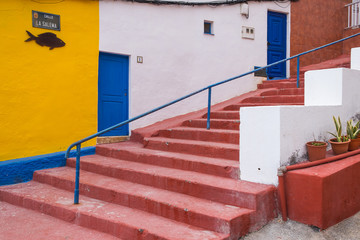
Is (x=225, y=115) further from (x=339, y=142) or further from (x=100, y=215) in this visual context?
(x=100, y=215)

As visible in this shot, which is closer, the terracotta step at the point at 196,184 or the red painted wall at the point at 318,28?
the terracotta step at the point at 196,184

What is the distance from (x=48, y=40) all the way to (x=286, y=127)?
418 centimetres

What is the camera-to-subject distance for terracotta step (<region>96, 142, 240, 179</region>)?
4.03 m

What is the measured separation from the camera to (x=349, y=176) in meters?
3.64

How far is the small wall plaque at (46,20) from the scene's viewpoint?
17.9 ft

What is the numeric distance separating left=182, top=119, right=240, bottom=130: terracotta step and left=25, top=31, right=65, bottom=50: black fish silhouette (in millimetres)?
2665

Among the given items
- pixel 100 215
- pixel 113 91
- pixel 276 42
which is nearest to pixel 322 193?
pixel 100 215

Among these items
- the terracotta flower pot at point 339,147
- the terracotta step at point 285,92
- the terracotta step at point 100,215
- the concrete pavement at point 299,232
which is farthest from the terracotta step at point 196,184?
the terracotta step at point 285,92

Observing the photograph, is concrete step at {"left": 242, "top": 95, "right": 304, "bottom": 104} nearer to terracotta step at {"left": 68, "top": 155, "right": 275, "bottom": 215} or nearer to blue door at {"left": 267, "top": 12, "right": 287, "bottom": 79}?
blue door at {"left": 267, "top": 12, "right": 287, "bottom": 79}

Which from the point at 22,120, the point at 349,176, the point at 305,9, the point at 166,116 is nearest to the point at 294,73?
the point at 305,9

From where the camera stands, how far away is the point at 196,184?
3760 millimetres

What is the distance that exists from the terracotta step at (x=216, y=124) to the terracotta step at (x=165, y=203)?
1977mm

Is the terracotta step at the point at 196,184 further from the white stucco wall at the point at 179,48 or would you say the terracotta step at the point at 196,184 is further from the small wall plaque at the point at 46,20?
the small wall plaque at the point at 46,20

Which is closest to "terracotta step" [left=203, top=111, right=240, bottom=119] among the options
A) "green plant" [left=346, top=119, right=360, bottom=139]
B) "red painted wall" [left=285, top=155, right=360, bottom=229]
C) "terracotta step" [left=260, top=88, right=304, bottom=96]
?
"terracotta step" [left=260, top=88, right=304, bottom=96]
